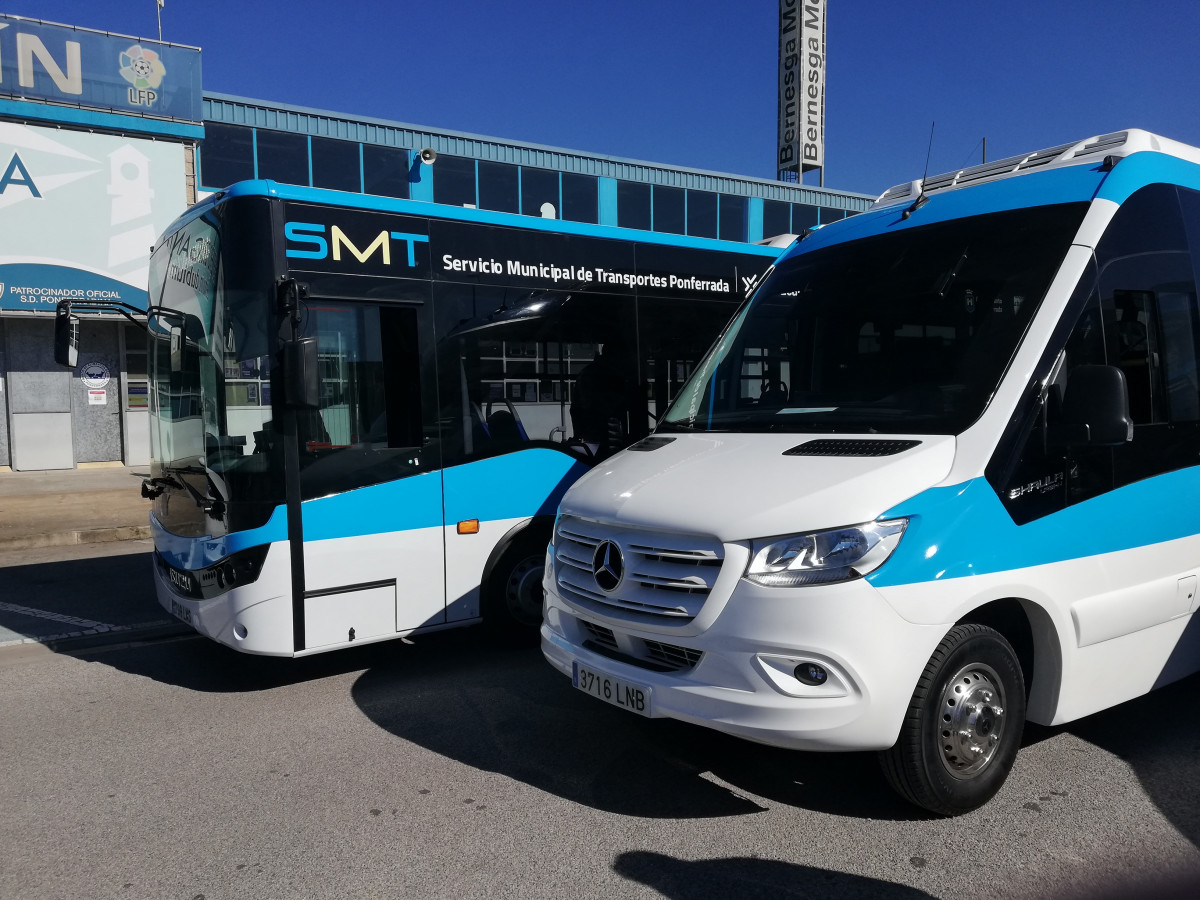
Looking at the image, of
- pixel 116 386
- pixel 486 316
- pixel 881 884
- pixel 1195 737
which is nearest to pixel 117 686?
pixel 486 316

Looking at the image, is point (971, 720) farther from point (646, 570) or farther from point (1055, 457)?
point (646, 570)

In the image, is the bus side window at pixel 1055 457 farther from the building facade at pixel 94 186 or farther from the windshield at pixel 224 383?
the building facade at pixel 94 186

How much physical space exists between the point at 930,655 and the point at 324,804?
2.64 meters

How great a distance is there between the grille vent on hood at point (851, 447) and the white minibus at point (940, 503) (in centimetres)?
3

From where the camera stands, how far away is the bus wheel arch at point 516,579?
6.05 metres

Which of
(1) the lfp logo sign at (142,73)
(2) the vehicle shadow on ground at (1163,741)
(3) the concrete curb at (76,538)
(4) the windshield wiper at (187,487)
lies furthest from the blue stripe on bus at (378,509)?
(1) the lfp logo sign at (142,73)

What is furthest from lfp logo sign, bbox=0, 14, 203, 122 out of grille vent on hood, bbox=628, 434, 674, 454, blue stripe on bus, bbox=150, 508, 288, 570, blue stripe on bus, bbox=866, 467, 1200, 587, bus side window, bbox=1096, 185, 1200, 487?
blue stripe on bus, bbox=866, 467, 1200, 587

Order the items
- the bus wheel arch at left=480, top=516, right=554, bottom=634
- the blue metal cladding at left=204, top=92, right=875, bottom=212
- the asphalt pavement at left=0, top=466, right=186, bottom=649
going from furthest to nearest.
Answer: the blue metal cladding at left=204, top=92, right=875, bottom=212
the asphalt pavement at left=0, top=466, right=186, bottom=649
the bus wheel arch at left=480, top=516, right=554, bottom=634

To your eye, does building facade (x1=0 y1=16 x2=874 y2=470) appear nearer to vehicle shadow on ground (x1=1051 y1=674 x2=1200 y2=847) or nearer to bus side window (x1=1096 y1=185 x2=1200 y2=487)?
bus side window (x1=1096 y1=185 x2=1200 y2=487)

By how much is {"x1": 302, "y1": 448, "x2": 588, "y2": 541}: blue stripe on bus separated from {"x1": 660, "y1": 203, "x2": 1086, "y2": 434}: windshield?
1.53m

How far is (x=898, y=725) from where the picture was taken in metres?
3.35

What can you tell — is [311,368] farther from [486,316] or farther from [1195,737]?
[1195,737]

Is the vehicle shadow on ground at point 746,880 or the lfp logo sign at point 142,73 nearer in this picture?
the vehicle shadow on ground at point 746,880

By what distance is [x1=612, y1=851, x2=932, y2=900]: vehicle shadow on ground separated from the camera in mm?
3174
